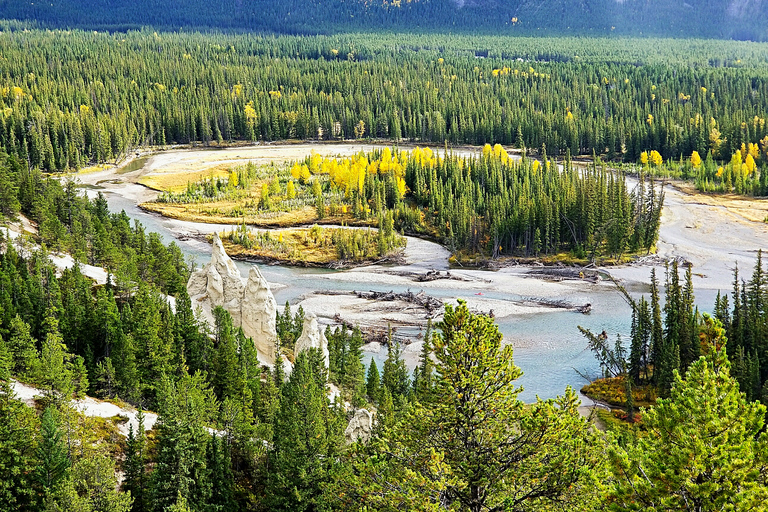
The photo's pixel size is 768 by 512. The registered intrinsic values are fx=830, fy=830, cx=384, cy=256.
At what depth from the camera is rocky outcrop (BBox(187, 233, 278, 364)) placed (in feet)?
203

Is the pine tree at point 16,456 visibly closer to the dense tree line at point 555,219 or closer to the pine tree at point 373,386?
the pine tree at point 373,386

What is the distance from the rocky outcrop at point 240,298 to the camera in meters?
61.9

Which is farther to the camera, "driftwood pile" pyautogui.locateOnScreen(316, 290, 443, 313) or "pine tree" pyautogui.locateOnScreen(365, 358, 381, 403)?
"driftwood pile" pyautogui.locateOnScreen(316, 290, 443, 313)

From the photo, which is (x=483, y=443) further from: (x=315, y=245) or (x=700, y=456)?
(x=315, y=245)

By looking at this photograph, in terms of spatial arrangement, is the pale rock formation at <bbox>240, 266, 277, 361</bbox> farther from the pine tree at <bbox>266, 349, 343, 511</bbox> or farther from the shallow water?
the pine tree at <bbox>266, 349, 343, 511</bbox>

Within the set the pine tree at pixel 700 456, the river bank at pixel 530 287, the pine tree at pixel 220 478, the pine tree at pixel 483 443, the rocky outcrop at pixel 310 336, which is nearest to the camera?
the pine tree at pixel 700 456

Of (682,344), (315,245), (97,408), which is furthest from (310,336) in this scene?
(315,245)

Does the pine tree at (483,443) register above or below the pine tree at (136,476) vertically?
above

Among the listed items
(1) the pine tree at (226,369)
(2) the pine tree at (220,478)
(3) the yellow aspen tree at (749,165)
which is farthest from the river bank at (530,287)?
(2) the pine tree at (220,478)

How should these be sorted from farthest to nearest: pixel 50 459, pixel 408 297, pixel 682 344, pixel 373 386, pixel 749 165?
1. pixel 749 165
2. pixel 408 297
3. pixel 682 344
4. pixel 373 386
5. pixel 50 459

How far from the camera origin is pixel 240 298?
63562 mm

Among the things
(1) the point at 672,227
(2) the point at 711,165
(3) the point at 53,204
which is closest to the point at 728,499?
(3) the point at 53,204

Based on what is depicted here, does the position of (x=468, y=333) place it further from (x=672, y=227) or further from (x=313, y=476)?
(x=672, y=227)

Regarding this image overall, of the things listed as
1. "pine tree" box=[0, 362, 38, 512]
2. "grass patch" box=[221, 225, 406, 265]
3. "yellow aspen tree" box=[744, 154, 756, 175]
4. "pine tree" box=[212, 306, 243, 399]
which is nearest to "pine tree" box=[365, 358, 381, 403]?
"pine tree" box=[212, 306, 243, 399]
